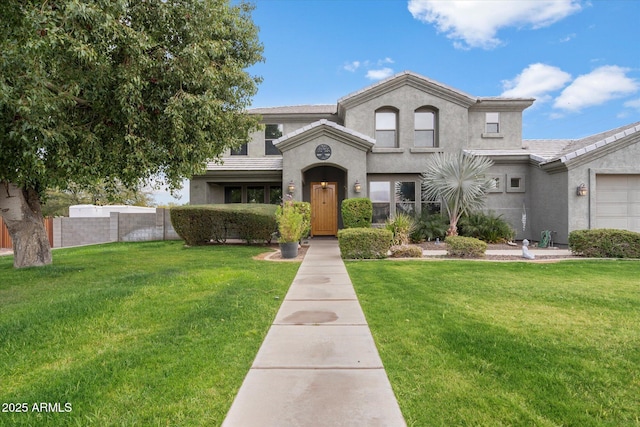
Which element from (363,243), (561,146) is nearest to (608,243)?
(363,243)

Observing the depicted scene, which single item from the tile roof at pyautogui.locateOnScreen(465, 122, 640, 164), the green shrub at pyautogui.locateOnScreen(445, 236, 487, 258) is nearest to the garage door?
the tile roof at pyautogui.locateOnScreen(465, 122, 640, 164)

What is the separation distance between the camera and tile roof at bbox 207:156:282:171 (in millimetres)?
15789

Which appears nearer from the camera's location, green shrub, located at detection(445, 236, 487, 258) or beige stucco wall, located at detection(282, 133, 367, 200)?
green shrub, located at detection(445, 236, 487, 258)

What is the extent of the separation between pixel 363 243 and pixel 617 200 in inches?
409

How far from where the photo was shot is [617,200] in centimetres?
1293

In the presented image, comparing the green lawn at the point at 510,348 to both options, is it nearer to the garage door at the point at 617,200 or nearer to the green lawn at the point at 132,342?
the green lawn at the point at 132,342

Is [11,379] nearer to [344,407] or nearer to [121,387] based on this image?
[121,387]

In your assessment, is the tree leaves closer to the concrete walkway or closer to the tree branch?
the tree branch

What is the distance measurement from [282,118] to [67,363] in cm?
1566

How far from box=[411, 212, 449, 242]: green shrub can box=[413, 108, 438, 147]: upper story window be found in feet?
11.8

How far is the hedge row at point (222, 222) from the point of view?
13328 millimetres

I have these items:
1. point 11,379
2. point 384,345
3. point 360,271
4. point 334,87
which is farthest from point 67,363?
point 334,87

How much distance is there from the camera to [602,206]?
1291 cm

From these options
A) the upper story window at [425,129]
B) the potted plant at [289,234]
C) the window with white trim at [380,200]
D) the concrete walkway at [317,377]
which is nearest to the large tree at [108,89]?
the potted plant at [289,234]
